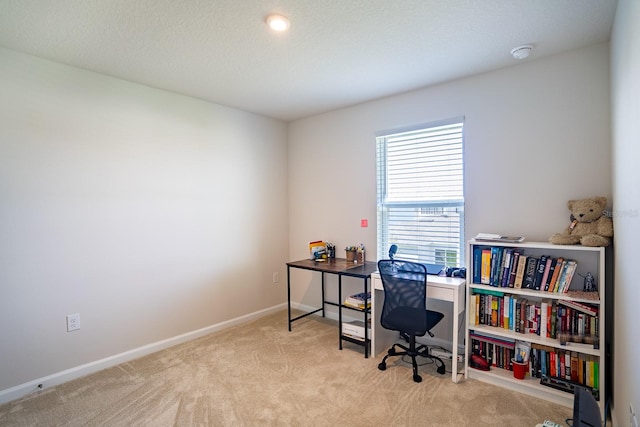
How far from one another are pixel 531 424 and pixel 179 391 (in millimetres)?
2389

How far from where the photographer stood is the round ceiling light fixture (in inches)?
94.7

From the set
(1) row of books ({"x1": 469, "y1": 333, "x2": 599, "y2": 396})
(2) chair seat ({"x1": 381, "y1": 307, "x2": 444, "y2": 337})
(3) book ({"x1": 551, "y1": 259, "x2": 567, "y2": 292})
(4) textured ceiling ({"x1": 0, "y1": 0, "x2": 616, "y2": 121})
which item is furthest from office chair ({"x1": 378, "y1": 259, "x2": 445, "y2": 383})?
Result: (4) textured ceiling ({"x1": 0, "y1": 0, "x2": 616, "y2": 121})

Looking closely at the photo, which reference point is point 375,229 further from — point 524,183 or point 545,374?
point 545,374

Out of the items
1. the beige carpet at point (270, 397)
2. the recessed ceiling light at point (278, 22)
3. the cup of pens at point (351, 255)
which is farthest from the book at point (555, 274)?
the recessed ceiling light at point (278, 22)

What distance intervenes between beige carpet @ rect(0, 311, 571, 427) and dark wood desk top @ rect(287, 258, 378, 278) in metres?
0.74

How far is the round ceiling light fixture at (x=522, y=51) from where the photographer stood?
2.41 m

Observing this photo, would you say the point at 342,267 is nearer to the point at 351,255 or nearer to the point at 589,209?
the point at 351,255

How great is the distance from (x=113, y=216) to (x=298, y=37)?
217 centimetres

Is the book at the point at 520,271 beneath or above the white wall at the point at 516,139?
beneath

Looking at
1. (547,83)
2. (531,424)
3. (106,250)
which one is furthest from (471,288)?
(106,250)

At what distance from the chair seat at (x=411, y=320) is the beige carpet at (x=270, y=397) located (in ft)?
1.27

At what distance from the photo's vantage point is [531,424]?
6.74ft

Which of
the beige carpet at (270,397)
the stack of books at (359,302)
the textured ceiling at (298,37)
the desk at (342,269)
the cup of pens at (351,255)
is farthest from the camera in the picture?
the cup of pens at (351,255)

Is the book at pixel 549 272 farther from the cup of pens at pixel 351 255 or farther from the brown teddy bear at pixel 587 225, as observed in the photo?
the cup of pens at pixel 351 255
